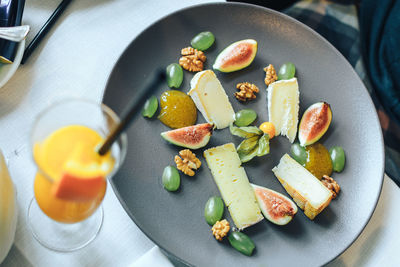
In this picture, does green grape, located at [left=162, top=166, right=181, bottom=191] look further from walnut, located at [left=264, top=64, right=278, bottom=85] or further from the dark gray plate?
Answer: walnut, located at [left=264, top=64, right=278, bottom=85]

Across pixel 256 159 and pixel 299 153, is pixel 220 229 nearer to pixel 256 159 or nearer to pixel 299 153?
pixel 256 159

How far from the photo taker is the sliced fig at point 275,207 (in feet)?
3.95

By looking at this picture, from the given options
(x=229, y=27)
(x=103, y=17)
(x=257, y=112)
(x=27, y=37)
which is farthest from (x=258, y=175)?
(x=27, y=37)

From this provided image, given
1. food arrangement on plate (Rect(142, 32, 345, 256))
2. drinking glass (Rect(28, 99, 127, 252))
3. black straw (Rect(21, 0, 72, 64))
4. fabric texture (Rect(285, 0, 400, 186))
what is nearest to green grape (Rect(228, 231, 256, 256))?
food arrangement on plate (Rect(142, 32, 345, 256))

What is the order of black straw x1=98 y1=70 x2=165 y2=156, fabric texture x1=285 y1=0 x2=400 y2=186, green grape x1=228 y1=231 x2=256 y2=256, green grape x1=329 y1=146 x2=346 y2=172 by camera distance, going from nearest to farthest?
black straw x1=98 y1=70 x2=165 y2=156 → green grape x1=228 y1=231 x2=256 y2=256 → green grape x1=329 y1=146 x2=346 y2=172 → fabric texture x1=285 y1=0 x2=400 y2=186

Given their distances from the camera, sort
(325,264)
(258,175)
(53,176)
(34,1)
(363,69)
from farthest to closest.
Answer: (363,69), (34,1), (258,175), (325,264), (53,176)

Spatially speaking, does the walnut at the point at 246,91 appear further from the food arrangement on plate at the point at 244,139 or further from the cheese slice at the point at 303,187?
the cheese slice at the point at 303,187

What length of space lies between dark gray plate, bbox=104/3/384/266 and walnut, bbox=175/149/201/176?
3 centimetres

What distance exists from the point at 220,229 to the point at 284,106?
→ 46 centimetres

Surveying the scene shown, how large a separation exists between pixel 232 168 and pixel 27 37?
810 millimetres

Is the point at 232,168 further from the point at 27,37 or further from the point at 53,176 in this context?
the point at 27,37

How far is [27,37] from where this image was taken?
1348 mm

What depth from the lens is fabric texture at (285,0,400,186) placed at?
6.08 feet

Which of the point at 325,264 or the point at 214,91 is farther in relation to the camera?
the point at 214,91
